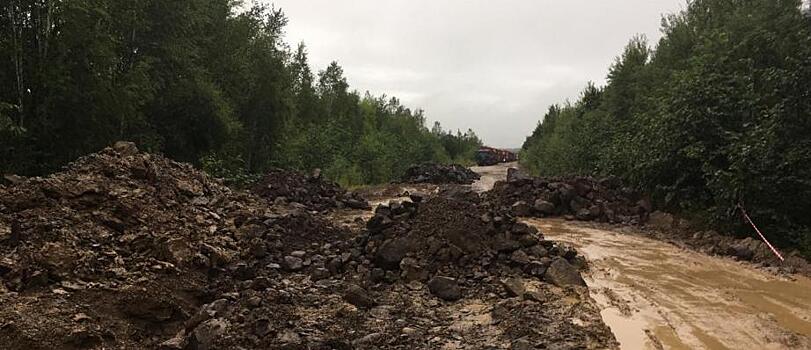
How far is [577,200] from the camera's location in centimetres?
1695

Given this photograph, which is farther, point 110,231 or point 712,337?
point 110,231

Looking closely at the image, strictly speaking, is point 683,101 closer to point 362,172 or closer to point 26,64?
point 26,64

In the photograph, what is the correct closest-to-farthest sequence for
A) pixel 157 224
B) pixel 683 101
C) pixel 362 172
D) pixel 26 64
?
pixel 157 224
pixel 26 64
pixel 683 101
pixel 362 172

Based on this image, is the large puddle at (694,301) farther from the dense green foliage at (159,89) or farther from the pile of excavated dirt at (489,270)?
the dense green foliage at (159,89)

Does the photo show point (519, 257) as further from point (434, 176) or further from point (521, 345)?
point (434, 176)

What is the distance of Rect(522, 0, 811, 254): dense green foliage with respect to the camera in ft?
34.7

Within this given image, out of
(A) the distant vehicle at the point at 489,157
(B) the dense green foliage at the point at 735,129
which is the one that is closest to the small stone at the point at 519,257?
(B) the dense green foliage at the point at 735,129

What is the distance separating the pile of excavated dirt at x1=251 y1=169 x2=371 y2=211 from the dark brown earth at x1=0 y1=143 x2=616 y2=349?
576cm

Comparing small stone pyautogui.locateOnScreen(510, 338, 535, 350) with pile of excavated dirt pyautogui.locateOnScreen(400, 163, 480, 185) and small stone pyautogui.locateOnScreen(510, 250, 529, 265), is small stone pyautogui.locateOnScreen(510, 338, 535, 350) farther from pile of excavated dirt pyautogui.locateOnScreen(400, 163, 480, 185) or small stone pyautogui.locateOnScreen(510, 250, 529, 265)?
pile of excavated dirt pyautogui.locateOnScreen(400, 163, 480, 185)

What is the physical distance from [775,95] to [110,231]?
533 inches

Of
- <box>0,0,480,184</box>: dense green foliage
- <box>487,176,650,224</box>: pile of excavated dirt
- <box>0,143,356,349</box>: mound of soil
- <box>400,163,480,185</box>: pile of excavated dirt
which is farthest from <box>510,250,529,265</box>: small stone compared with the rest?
<box>400,163,480,185</box>: pile of excavated dirt

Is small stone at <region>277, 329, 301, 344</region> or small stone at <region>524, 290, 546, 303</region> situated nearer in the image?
small stone at <region>277, 329, 301, 344</region>

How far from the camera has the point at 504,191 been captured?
19500mm

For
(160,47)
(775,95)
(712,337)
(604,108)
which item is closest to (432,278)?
(712,337)
